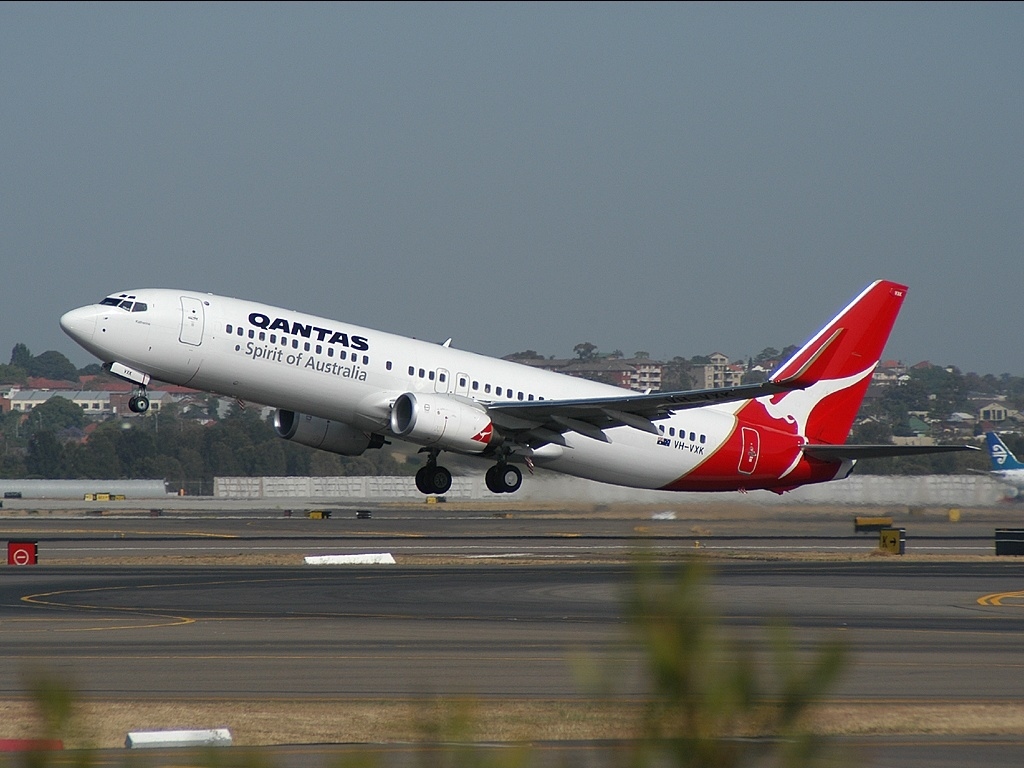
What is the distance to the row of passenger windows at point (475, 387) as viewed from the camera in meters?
36.0

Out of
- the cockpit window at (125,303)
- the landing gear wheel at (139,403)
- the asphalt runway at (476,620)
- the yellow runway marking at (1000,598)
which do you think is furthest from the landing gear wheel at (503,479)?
the yellow runway marking at (1000,598)

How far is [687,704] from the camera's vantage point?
404cm

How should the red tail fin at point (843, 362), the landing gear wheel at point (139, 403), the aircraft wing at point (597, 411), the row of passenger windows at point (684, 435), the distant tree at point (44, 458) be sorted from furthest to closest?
the distant tree at point (44, 458) < the red tail fin at point (843, 362) < the row of passenger windows at point (684, 435) < the landing gear wheel at point (139, 403) < the aircraft wing at point (597, 411)

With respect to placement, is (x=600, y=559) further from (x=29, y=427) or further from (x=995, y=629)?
(x=29, y=427)

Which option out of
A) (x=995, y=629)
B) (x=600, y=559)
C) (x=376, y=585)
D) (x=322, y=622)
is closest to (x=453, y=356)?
(x=600, y=559)

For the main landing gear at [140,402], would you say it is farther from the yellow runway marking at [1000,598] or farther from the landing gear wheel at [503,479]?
the yellow runway marking at [1000,598]


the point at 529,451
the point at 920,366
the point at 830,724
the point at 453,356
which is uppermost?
the point at 920,366

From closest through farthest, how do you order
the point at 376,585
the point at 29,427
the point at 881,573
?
the point at 376,585, the point at 881,573, the point at 29,427

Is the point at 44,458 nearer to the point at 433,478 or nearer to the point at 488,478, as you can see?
the point at 433,478

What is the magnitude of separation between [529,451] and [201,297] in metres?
9.62

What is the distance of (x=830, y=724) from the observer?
13117mm

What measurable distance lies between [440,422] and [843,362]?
15.6 meters

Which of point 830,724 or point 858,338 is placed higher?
point 858,338

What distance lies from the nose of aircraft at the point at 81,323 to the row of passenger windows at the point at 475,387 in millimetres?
7993
